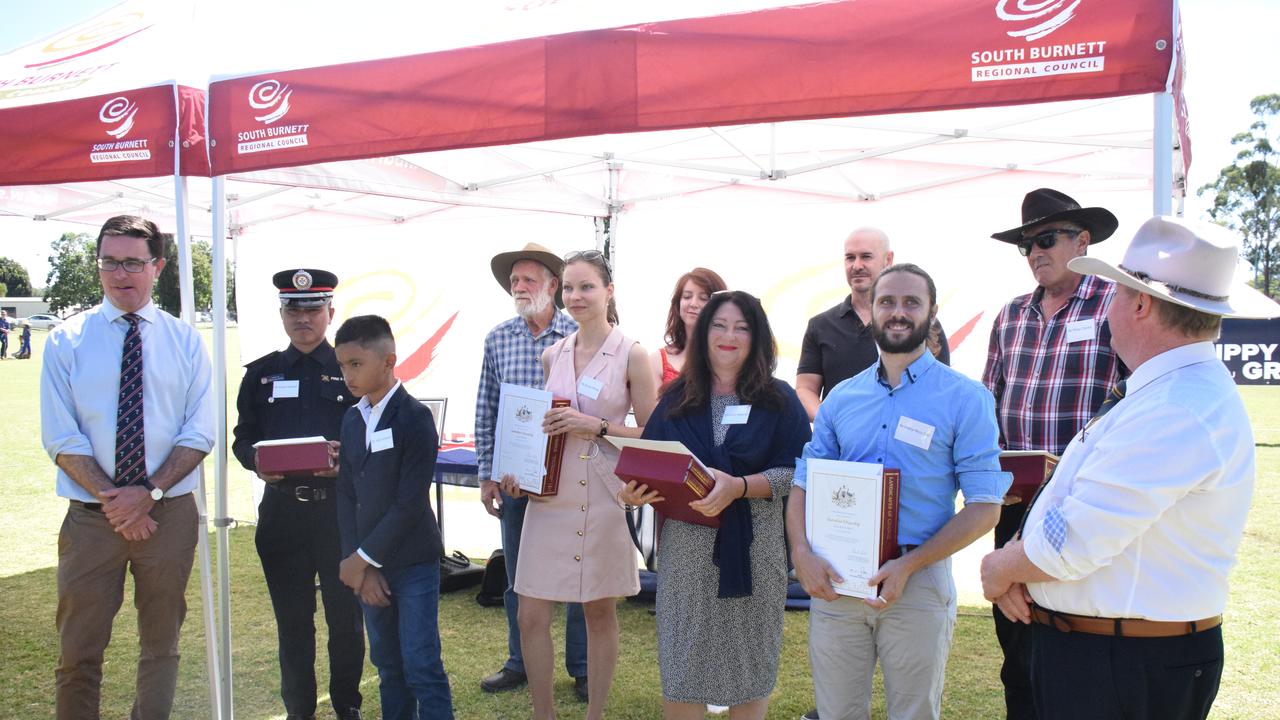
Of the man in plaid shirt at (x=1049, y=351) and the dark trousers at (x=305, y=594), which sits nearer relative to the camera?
the man in plaid shirt at (x=1049, y=351)

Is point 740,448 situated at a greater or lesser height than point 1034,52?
lesser

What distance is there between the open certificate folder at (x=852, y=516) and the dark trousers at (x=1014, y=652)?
3.01ft

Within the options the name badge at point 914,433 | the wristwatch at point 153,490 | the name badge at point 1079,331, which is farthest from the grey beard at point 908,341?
the wristwatch at point 153,490

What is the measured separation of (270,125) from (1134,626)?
3.21 m

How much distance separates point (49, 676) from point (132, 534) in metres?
1.82

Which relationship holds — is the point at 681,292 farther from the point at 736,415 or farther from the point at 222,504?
the point at 222,504

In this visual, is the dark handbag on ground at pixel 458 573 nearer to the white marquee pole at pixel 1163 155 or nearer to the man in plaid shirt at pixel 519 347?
the man in plaid shirt at pixel 519 347

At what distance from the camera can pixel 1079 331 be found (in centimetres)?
287

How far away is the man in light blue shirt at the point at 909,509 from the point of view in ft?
7.64

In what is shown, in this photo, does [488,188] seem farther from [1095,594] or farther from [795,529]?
[1095,594]

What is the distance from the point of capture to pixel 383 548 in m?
2.96

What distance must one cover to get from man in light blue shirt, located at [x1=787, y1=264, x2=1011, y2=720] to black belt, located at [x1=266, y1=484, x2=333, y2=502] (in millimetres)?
1945

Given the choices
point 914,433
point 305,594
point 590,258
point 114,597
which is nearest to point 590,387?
point 590,258

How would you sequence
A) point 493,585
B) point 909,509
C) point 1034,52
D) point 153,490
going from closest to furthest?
point 1034,52 < point 909,509 < point 153,490 < point 493,585
